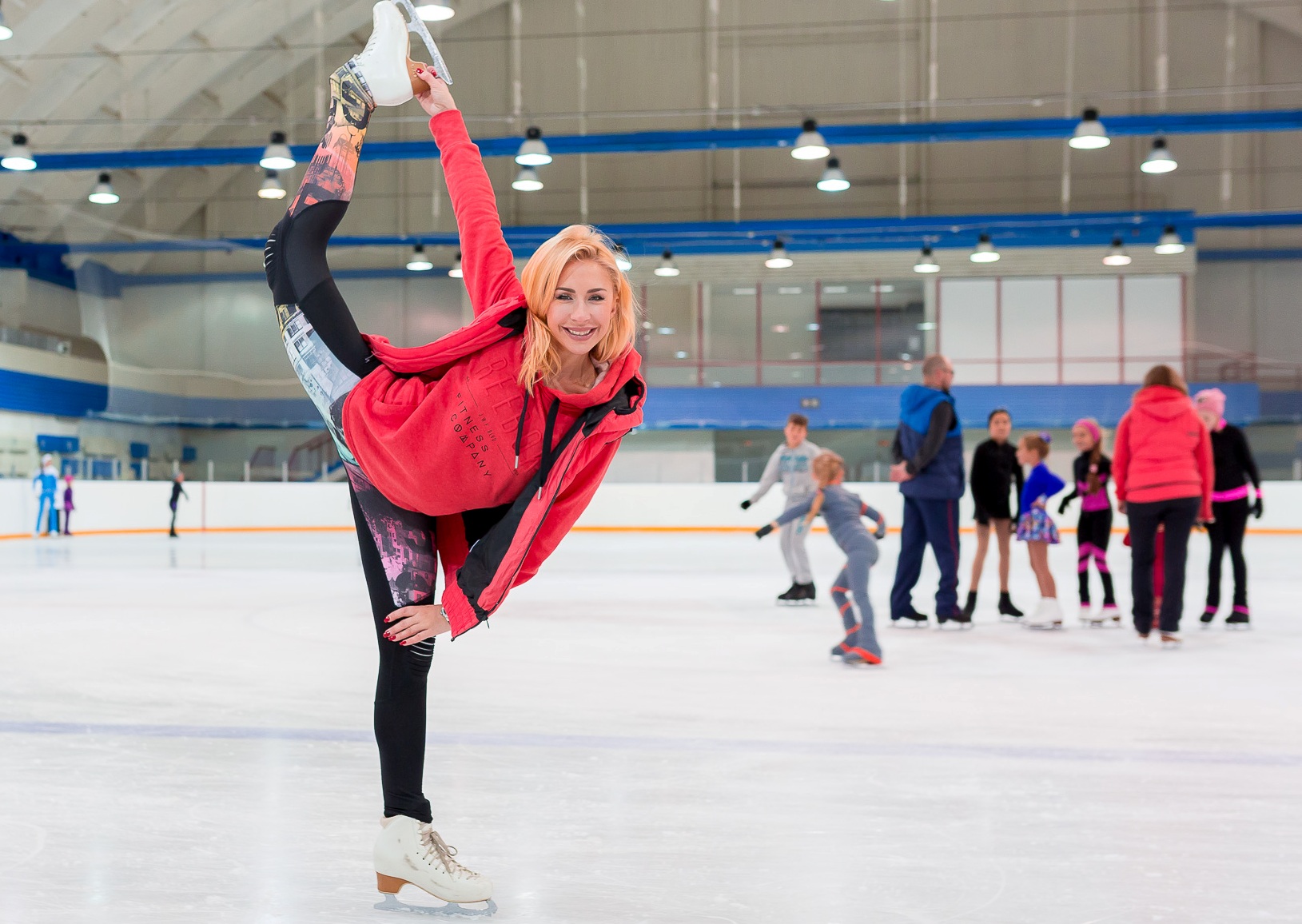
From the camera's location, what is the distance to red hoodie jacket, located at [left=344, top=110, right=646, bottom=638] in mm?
1807

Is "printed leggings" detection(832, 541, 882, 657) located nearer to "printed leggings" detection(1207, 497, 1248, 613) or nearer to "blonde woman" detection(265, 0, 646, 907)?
"printed leggings" detection(1207, 497, 1248, 613)

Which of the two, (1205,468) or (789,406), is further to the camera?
(789,406)

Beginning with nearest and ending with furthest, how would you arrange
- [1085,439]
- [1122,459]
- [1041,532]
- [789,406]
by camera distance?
[1122,459] < [1041,532] < [1085,439] < [789,406]

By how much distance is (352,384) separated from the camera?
1.86 m

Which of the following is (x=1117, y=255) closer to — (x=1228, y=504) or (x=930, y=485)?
(x=1228, y=504)

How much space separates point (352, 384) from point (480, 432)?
225 mm

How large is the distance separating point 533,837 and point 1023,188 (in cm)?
2201

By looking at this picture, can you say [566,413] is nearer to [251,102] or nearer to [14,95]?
[14,95]

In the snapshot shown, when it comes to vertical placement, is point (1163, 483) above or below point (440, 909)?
above

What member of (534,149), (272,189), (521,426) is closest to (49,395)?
(272,189)

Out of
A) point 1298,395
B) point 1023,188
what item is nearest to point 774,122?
point 1023,188

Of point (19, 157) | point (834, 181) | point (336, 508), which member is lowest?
point (336, 508)

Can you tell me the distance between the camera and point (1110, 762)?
10.6 ft

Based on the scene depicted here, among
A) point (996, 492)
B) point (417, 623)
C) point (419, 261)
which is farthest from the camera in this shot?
point (419, 261)
